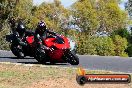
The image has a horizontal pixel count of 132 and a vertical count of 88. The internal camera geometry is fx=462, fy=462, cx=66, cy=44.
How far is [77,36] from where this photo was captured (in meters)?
54.9

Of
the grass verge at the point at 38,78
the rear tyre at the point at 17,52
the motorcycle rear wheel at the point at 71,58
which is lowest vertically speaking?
the grass verge at the point at 38,78

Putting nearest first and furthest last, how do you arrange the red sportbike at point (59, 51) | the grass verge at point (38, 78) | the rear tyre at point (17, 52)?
the grass verge at point (38, 78), the red sportbike at point (59, 51), the rear tyre at point (17, 52)

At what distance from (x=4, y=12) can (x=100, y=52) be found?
11.7 m

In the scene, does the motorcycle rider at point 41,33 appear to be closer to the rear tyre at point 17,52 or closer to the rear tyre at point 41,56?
the rear tyre at point 41,56

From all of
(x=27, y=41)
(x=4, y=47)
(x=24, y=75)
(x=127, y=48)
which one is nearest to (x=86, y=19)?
(x=127, y=48)

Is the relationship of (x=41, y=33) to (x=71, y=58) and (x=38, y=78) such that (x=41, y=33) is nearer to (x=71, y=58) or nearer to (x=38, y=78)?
(x=71, y=58)

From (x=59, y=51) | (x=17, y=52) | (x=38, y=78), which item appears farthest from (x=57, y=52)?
(x=38, y=78)

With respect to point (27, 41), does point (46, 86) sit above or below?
below

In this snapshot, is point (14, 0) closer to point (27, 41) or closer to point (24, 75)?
point (27, 41)

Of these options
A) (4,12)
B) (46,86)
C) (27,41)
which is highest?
(4,12)

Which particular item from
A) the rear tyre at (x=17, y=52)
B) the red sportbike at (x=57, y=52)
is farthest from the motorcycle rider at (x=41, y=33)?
the rear tyre at (x=17, y=52)

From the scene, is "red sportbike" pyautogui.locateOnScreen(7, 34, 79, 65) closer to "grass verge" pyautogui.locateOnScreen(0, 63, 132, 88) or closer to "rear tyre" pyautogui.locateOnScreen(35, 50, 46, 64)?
"rear tyre" pyautogui.locateOnScreen(35, 50, 46, 64)

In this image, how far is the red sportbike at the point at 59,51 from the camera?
16312 millimetres

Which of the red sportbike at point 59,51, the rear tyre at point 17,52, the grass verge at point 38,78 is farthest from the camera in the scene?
the rear tyre at point 17,52
